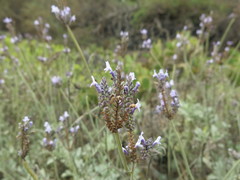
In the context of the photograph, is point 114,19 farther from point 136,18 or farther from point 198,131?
point 198,131

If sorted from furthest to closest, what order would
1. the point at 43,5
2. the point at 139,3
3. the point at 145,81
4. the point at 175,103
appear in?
the point at 43,5 → the point at 139,3 → the point at 145,81 → the point at 175,103

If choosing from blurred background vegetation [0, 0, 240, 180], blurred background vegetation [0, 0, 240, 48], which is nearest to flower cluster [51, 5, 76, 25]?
blurred background vegetation [0, 0, 240, 180]

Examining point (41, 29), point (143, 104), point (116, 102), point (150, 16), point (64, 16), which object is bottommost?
point (116, 102)

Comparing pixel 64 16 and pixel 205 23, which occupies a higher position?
pixel 205 23

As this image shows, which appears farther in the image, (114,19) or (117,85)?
(114,19)

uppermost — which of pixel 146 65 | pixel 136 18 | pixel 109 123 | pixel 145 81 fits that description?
pixel 136 18

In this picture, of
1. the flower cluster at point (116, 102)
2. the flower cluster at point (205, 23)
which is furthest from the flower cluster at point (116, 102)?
the flower cluster at point (205, 23)

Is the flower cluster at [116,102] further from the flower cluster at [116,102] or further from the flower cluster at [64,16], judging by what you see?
the flower cluster at [64,16]

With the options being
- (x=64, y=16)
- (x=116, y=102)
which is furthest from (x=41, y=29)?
(x=116, y=102)

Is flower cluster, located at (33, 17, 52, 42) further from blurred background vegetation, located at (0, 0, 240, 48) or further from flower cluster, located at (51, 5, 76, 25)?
blurred background vegetation, located at (0, 0, 240, 48)

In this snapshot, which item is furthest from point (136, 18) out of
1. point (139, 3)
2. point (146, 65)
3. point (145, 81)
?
point (145, 81)

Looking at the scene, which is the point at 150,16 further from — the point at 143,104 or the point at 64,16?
the point at 64,16
